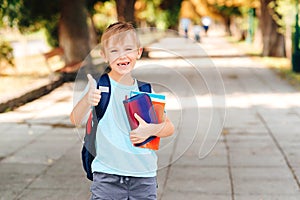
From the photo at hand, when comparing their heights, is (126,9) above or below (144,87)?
below

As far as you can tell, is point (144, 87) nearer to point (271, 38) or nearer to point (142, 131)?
point (142, 131)

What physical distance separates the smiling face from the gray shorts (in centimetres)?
59

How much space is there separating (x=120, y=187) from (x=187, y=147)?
0.64 meters

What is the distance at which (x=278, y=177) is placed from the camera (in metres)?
5.77

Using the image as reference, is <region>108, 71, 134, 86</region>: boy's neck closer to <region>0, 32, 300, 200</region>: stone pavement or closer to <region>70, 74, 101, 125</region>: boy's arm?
<region>70, 74, 101, 125</region>: boy's arm

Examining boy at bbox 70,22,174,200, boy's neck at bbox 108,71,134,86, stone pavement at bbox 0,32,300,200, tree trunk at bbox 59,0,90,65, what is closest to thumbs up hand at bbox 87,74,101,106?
boy at bbox 70,22,174,200

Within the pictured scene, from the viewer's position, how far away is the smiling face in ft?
9.46

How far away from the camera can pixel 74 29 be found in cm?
Answer: 1706

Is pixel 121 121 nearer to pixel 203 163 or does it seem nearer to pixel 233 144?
pixel 203 163

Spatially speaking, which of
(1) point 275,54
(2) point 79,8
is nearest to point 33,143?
(2) point 79,8

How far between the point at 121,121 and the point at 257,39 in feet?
97.7

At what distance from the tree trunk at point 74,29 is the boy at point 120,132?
1415 centimetres

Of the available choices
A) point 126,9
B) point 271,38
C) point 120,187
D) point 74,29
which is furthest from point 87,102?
point 271,38

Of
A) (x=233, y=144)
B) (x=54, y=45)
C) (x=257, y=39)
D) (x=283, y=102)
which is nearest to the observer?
(x=233, y=144)
